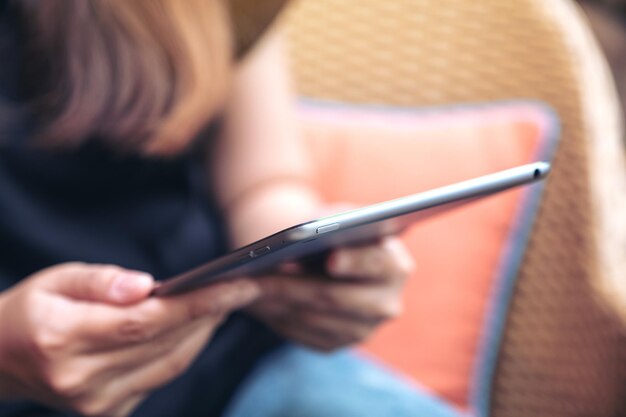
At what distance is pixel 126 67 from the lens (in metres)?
0.56

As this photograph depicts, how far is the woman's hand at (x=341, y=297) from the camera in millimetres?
487

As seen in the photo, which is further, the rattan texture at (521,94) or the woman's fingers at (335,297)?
the rattan texture at (521,94)

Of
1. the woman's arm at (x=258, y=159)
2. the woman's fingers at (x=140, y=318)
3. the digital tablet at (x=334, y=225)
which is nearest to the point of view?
the digital tablet at (x=334, y=225)

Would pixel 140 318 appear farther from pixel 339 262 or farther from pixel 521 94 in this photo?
pixel 521 94

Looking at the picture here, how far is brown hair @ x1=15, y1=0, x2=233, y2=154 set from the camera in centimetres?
52

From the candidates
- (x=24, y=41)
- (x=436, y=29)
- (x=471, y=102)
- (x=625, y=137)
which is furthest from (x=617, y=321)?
(x=625, y=137)

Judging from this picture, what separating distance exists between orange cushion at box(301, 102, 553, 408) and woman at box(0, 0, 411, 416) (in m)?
0.16

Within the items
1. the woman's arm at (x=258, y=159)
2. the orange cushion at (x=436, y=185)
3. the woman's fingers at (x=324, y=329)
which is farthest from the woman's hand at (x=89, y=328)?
the orange cushion at (x=436, y=185)

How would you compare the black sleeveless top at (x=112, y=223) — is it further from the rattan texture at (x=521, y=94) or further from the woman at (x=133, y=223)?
the rattan texture at (x=521, y=94)

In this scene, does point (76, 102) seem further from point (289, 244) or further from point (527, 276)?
point (527, 276)

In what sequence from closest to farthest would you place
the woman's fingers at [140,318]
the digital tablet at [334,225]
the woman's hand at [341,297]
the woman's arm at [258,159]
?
the digital tablet at [334,225]
the woman's fingers at [140,318]
the woman's hand at [341,297]
the woman's arm at [258,159]

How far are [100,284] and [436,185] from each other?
0.47m

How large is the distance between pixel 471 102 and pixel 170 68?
0.46m

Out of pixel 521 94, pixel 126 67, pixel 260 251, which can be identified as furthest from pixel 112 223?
pixel 521 94
